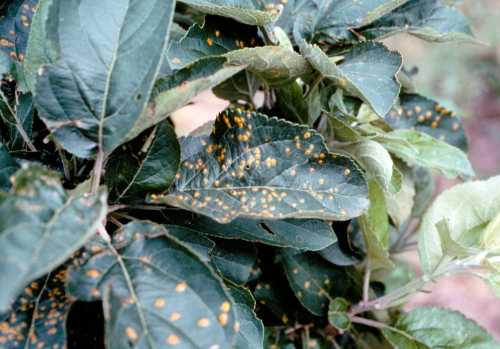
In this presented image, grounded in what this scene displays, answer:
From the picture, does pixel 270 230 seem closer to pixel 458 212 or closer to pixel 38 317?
pixel 38 317

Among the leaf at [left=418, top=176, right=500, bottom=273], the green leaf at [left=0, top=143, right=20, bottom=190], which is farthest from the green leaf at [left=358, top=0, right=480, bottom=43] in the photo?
the green leaf at [left=0, top=143, right=20, bottom=190]

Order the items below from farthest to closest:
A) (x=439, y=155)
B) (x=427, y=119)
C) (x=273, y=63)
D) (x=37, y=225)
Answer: (x=427, y=119) → (x=439, y=155) → (x=273, y=63) → (x=37, y=225)

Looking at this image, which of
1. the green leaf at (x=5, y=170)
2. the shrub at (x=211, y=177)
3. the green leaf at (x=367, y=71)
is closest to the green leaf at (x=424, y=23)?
the shrub at (x=211, y=177)

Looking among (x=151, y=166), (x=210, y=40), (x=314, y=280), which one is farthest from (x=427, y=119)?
(x=151, y=166)

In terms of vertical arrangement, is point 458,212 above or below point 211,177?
below

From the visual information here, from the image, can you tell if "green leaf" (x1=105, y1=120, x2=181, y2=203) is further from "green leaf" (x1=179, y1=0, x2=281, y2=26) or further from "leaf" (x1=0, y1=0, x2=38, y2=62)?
"leaf" (x1=0, y1=0, x2=38, y2=62)

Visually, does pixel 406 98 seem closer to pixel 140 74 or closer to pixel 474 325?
pixel 474 325
